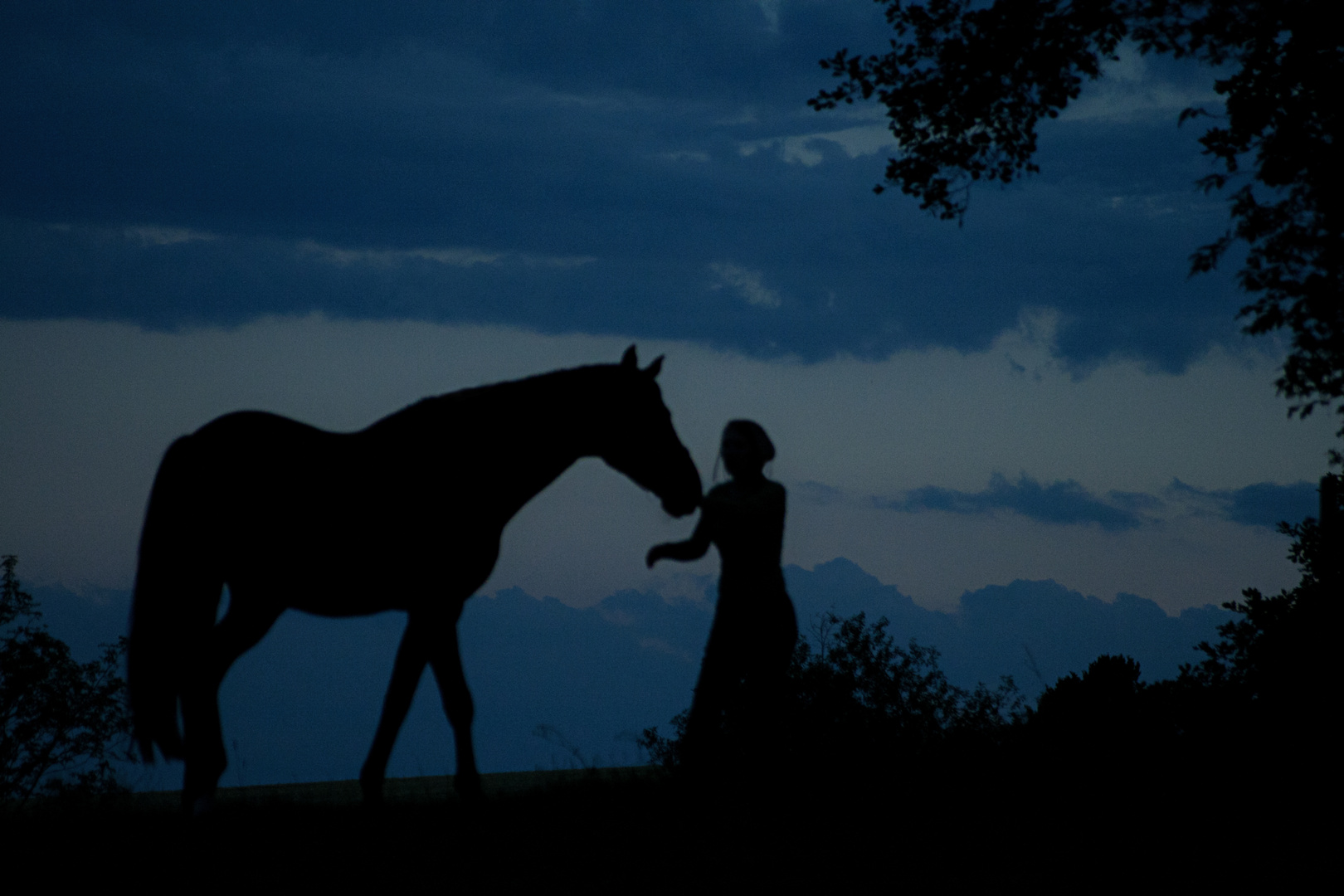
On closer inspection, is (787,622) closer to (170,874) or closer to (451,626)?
(451,626)

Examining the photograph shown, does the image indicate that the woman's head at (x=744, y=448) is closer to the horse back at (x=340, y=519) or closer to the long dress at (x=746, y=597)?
the long dress at (x=746, y=597)

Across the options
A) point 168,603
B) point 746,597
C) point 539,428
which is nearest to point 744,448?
point 746,597

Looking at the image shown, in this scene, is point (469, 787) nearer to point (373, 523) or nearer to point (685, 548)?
point (373, 523)

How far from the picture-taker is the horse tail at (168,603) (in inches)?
308

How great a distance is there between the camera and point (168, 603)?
798 centimetres

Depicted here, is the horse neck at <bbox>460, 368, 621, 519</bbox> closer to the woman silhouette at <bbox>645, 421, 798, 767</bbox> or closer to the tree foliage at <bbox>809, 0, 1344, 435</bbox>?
the woman silhouette at <bbox>645, 421, 798, 767</bbox>

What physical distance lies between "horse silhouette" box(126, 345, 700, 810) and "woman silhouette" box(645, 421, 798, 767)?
63 cm

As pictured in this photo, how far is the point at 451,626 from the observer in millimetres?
7770

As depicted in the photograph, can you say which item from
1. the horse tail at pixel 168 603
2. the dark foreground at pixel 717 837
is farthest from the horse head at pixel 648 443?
the horse tail at pixel 168 603

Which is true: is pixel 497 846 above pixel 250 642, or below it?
below

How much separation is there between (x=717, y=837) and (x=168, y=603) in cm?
426

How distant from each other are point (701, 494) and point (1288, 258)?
7869 mm

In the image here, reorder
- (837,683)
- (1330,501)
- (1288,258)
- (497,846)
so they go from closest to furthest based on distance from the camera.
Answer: (497,846), (1288,258), (1330,501), (837,683)

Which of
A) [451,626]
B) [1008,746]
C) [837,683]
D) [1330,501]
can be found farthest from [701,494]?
[837,683]
